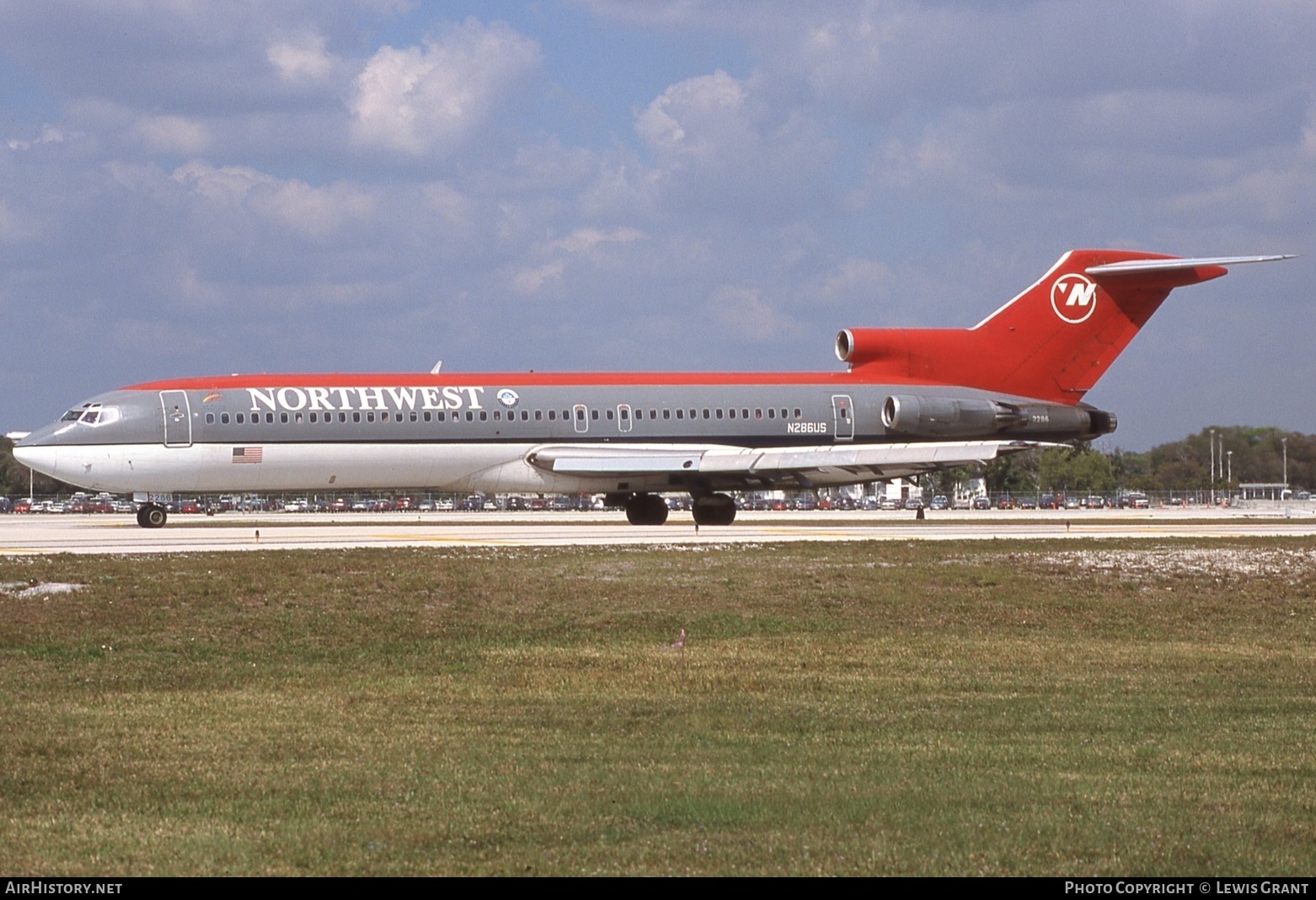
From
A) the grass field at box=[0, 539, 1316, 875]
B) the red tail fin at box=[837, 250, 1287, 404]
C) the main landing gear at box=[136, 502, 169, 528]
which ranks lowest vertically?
the grass field at box=[0, 539, 1316, 875]

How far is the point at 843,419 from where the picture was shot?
42.1 metres

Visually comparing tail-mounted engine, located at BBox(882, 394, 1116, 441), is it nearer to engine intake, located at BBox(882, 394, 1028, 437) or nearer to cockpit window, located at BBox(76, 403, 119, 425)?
engine intake, located at BBox(882, 394, 1028, 437)

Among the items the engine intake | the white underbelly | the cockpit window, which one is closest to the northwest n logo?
the engine intake

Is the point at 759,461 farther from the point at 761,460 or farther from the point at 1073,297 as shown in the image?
the point at 1073,297

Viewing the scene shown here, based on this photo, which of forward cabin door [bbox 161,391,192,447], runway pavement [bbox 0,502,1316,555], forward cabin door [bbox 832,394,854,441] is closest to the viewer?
runway pavement [bbox 0,502,1316,555]

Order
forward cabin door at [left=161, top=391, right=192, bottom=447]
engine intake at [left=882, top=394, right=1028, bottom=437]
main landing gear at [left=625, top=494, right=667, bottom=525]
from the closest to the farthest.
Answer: forward cabin door at [left=161, top=391, right=192, bottom=447] < engine intake at [left=882, top=394, right=1028, bottom=437] < main landing gear at [left=625, top=494, right=667, bottom=525]

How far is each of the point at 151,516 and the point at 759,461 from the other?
55.0 feet

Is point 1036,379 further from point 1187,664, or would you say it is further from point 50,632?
point 50,632

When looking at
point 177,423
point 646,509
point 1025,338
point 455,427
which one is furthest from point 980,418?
point 177,423

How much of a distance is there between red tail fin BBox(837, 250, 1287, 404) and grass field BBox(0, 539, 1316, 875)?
21584mm

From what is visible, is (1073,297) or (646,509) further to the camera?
(1073,297)

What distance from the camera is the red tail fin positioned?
43719mm

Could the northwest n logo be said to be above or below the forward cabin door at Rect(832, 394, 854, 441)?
above

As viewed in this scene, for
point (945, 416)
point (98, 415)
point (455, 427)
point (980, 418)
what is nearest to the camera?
point (98, 415)
